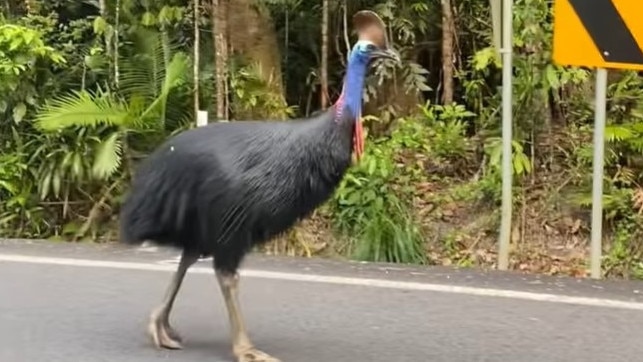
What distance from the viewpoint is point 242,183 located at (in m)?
4.36

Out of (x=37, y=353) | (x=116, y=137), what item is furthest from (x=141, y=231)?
(x=116, y=137)

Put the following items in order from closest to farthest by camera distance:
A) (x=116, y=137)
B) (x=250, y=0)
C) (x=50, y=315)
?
(x=50, y=315) < (x=116, y=137) < (x=250, y=0)

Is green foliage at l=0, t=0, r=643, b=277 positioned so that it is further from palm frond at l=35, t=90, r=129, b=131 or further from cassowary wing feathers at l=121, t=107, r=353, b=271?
cassowary wing feathers at l=121, t=107, r=353, b=271

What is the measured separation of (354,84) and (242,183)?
564 millimetres

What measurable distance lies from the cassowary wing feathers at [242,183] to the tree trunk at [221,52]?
12.5 feet

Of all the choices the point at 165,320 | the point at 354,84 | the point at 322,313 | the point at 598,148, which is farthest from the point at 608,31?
the point at 165,320

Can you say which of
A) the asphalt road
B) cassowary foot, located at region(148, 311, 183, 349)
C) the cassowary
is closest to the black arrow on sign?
the asphalt road

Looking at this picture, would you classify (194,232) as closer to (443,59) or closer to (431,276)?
(431,276)

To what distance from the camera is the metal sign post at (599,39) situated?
5562mm

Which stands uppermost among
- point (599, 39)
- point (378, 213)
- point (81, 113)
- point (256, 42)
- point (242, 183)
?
point (256, 42)

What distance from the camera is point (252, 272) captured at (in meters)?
6.09

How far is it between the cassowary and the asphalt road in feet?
1.58

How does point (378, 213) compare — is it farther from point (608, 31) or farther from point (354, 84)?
point (354, 84)

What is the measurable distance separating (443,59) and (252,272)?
3.97 metres
